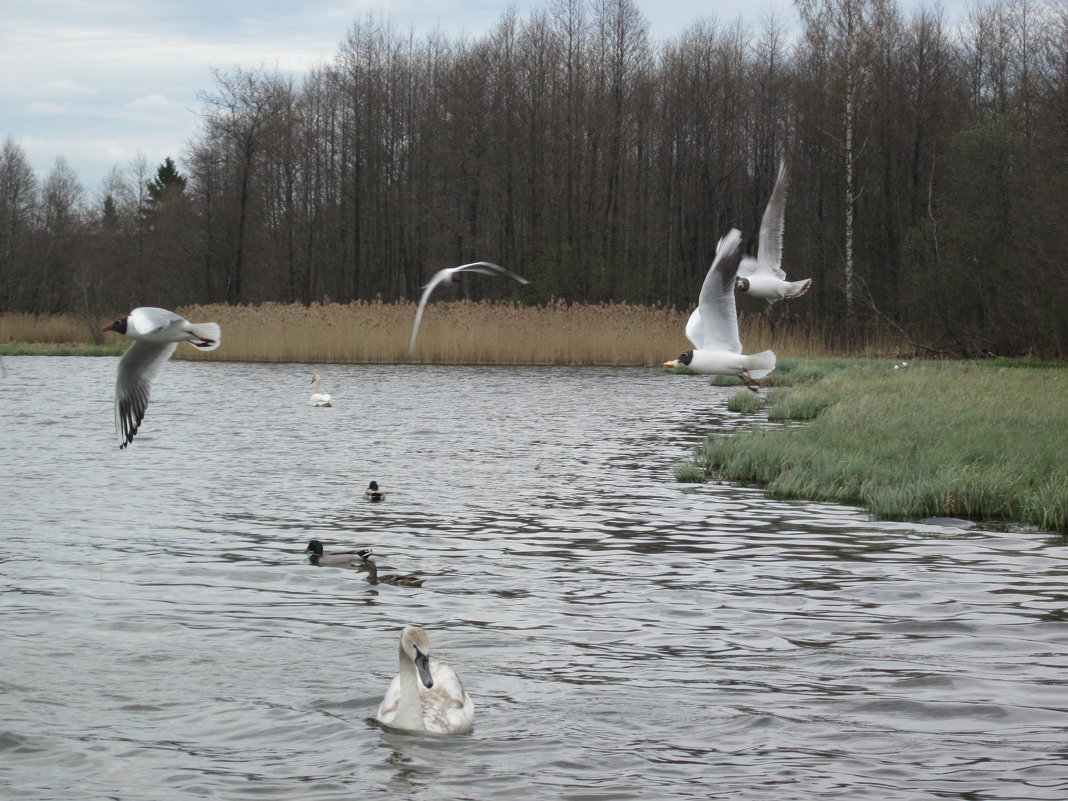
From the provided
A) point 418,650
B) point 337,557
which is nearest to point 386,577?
point 337,557

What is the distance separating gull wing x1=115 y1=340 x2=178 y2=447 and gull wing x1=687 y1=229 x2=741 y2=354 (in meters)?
4.93

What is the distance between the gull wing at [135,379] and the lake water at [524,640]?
1.25 m

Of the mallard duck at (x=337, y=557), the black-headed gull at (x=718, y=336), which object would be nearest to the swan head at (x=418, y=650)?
the mallard duck at (x=337, y=557)

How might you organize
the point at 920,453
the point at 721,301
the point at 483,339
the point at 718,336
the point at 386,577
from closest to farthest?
the point at 386,577 → the point at 721,301 → the point at 718,336 → the point at 920,453 → the point at 483,339

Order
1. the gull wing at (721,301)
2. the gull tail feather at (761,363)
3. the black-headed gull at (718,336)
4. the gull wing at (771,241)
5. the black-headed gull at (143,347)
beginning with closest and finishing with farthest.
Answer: the black-headed gull at (143,347), the gull wing at (721,301), the black-headed gull at (718,336), the gull tail feather at (761,363), the gull wing at (771,241)

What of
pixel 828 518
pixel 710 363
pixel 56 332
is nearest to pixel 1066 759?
pixel 828 518

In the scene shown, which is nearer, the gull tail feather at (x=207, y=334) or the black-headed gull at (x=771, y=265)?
the gull tail feather at (x=207, y=334)

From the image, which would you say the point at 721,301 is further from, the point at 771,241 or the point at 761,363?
the point at 771,241

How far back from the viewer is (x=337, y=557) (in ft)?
30.5

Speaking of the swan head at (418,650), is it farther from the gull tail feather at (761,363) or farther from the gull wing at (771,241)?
the gull wing at (771,241)

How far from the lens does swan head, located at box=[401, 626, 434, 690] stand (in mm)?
5923

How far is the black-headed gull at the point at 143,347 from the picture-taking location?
742cm

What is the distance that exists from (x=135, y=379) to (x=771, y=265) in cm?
721

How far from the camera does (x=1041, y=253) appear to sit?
26891 millimetres
